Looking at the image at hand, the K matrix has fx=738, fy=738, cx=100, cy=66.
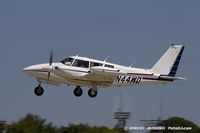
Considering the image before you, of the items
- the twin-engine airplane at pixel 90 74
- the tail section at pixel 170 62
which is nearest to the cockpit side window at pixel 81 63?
the twin-engine airplane at pixel 90 74

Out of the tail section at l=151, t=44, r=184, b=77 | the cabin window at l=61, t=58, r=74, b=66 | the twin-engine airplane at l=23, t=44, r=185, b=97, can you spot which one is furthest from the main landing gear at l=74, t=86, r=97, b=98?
the tail section at l=151, t=44, r=184, b=77

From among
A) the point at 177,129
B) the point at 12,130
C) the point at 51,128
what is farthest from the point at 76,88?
the point at 177,129

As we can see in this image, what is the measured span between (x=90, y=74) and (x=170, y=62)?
8210mm

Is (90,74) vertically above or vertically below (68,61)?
below

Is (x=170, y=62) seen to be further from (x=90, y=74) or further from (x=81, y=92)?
(x=81, y=92)

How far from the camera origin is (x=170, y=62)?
209 feet

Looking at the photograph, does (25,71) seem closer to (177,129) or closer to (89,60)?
(89,60)

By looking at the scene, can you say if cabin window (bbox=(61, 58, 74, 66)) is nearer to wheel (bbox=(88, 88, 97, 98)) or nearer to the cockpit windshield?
the cockpit windshield

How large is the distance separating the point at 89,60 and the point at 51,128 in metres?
42.4

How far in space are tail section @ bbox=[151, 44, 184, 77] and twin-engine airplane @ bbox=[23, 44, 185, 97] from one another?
0.27 metres

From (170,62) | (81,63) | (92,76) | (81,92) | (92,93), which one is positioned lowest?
(92,93)

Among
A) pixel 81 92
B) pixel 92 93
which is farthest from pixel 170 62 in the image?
pixel 81 92

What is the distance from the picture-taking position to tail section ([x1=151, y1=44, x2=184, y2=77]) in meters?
63.0

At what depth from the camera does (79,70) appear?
59062 mm
